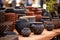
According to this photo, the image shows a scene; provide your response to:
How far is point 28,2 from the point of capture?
16.5 ft

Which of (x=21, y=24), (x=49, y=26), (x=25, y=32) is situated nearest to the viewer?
(x=25, y=32)

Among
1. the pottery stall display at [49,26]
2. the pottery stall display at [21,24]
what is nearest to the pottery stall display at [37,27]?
the pottery stall display at [21,24]

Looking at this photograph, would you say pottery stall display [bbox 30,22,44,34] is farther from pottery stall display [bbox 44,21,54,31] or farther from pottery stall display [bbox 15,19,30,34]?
pottery stall display [bbox 44,21,54,31]

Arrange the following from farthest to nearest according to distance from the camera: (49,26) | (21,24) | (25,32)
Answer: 1. (49,26)
2. (21,24)
3. (25,32)

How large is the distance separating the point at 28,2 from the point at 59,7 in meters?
1.82

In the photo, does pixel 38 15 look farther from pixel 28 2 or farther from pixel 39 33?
pixel 28 2

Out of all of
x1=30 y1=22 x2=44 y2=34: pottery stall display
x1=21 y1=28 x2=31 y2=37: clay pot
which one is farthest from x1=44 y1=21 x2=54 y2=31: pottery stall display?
x1=21 y1=28 x2=31 y2=37: clay pot

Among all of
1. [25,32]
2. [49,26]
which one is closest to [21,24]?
[25,32]

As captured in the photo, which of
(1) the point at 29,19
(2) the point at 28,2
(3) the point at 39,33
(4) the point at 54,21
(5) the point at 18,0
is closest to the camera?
(3) the point at 39,33

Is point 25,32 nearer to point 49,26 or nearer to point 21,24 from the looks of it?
point 21,24

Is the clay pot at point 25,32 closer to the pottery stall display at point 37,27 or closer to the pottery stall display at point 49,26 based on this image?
the pottery stall display at point 37,27

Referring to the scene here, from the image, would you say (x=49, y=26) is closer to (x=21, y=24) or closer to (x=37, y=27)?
(x=37, y=27)

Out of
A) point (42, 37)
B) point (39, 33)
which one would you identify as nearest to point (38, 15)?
point (39, 33)

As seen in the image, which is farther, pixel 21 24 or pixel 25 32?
pixel 21 24
